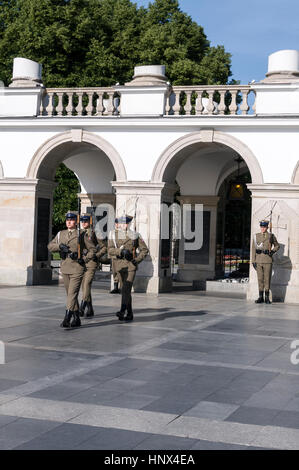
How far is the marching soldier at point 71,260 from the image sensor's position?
37.3 feet

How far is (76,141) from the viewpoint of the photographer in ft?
64.2

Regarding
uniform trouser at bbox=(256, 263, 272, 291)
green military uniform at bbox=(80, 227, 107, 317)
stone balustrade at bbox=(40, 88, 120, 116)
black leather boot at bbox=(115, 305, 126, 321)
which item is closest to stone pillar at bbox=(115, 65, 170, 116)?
stone balustrade at bbox=(40, 88, 120, 116)

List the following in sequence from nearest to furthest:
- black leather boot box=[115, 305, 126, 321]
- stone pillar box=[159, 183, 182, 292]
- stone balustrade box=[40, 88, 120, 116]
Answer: black leather boot box=[115, 305, 126, 321]
stone pillar box=[159, 183, 182, 292]
stone balustrade box=[40, 88, 120, 116]

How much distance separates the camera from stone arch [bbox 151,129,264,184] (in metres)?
18.1

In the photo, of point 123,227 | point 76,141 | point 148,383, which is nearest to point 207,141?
point 76,141

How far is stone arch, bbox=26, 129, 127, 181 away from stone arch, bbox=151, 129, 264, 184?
100 cm

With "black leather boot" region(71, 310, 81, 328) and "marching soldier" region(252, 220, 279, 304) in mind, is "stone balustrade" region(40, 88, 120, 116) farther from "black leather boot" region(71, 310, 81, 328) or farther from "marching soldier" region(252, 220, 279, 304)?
"black leather boot" region(71, 310, 81, 328)

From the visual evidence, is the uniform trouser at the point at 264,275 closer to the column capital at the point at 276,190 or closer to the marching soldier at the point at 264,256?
the marching soldier at the point at 264,256

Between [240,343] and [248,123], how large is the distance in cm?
866

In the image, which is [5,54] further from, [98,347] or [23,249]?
[98,347]

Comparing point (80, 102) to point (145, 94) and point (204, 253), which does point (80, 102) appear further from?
point (204, 253)

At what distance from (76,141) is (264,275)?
6.34 m

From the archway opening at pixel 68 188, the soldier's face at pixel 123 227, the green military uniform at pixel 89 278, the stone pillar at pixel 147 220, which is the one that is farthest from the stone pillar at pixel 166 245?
the soldier's face at pixel 123 227
